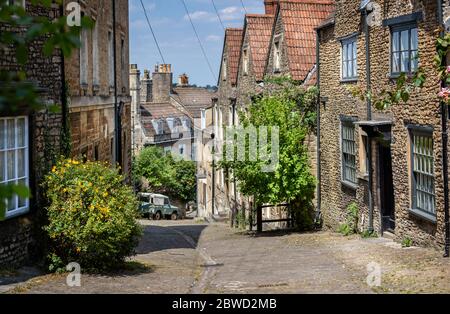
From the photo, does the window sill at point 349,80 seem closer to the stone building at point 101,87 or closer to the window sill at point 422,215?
the window sill at point 422,215

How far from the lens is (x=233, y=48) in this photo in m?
35.1

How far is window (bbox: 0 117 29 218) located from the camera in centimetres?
1194

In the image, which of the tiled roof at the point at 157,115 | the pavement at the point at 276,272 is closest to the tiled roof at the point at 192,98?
the tiled roof at the point at 157,115

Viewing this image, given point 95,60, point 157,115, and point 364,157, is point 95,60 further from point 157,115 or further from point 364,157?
point 157,115

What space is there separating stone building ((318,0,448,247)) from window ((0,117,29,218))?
25.6ft

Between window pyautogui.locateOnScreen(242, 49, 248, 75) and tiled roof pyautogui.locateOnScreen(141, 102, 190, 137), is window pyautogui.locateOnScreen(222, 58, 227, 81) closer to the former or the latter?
window pyautogui.locateOnScreen(242, 49, 248, 75)

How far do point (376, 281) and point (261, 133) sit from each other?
9282mm

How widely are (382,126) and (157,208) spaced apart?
3394cm

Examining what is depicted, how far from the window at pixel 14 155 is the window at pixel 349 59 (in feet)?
31.2

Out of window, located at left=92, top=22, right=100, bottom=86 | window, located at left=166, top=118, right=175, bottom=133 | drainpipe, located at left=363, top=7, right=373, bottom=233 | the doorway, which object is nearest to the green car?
window, located at left=166, top=118, right=175, bottom=133

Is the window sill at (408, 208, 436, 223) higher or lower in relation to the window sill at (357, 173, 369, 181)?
lower

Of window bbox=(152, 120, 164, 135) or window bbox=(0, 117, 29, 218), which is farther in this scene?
window bbox=(152, 120, 164, 135)

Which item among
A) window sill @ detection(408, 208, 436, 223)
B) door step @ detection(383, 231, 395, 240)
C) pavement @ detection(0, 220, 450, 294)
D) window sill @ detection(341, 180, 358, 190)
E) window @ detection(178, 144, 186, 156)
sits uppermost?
window @ detection(178, 144, 186, 156)
